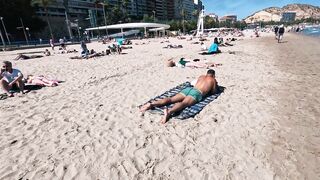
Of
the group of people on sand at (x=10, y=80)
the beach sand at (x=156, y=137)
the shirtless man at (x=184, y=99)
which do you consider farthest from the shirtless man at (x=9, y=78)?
the shirtless man at (x=184, y=99)

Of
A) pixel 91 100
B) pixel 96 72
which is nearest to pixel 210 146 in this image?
pixel 91 100

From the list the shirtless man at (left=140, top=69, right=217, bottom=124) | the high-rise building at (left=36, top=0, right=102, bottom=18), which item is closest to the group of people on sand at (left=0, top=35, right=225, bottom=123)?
the shirtless man at (left=140, top=69, right=217, bottom=124)

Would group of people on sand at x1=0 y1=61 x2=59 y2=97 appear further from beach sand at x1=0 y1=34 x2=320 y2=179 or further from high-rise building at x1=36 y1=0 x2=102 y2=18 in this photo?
high-rise building at x1=36 y1=0 x2=102 y2=18

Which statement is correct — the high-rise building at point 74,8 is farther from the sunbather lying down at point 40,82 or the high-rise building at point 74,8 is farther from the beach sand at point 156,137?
the beach sand at point 156,137

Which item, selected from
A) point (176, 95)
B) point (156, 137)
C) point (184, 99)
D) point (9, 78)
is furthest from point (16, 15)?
point (156, 137)

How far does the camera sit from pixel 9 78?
725cm

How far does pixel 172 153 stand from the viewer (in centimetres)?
378

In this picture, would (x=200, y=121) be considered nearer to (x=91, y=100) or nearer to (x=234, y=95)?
(x=234, y=95)

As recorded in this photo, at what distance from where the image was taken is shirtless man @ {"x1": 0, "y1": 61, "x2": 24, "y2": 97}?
7091mm

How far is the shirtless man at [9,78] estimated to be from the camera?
709 centimetres

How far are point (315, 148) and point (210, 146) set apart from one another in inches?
68.0

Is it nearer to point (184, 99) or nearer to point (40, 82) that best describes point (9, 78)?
point (40, 82)

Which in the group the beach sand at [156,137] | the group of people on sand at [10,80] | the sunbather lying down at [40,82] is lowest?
the beach sand at [156,137]

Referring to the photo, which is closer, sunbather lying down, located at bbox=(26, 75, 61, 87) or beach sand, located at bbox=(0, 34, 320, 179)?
beach sand, located at bbox=(0, 34, 320, 179)
